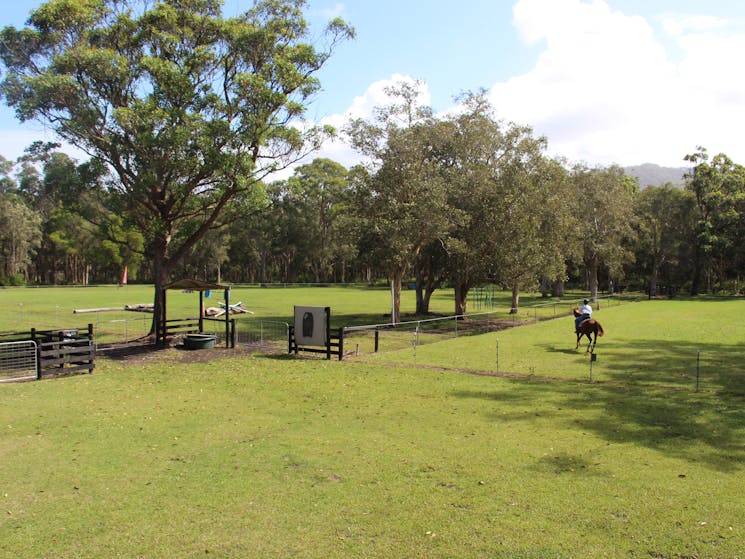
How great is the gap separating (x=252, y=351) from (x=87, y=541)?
15863 mm

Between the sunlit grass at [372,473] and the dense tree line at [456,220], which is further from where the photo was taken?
the dense tree line at [456,220]

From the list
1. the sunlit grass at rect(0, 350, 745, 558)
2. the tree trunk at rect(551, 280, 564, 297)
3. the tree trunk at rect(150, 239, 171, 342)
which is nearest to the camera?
the sunlit grass at rect(0, 350, 745, 558)

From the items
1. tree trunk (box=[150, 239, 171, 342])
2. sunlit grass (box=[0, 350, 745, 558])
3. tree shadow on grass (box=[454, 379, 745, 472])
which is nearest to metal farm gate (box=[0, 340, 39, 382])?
sunlit grass (box=[0, 350, 745, 558])

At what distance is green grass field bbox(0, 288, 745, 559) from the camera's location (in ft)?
19.9

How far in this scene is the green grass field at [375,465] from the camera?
6.08 m

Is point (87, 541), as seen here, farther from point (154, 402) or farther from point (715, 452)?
point (715, 452)

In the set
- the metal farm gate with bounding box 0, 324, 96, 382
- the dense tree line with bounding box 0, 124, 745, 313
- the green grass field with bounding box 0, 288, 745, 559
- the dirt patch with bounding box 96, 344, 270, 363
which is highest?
the dense tree line with bounding box 0, 124, 745, 313

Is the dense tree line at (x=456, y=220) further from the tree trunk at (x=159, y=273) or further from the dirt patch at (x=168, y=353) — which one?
the dirt patch at (x=168, y=353)

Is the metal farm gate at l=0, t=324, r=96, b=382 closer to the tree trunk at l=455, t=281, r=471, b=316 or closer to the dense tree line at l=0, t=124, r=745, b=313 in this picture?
the dense tree line at l=0, t=124, r=745, b=313

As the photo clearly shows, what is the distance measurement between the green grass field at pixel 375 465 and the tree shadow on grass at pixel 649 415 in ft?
0.21

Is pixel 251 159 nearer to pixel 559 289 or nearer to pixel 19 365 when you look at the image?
pixel 19 365

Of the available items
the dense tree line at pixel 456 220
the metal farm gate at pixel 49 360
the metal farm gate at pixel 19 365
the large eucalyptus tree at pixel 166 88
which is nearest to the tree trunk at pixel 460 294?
the dense tree line at pixel 456 220

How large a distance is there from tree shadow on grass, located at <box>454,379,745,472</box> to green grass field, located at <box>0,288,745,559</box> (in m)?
0.06

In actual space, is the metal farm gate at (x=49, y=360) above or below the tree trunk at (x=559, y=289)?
below
